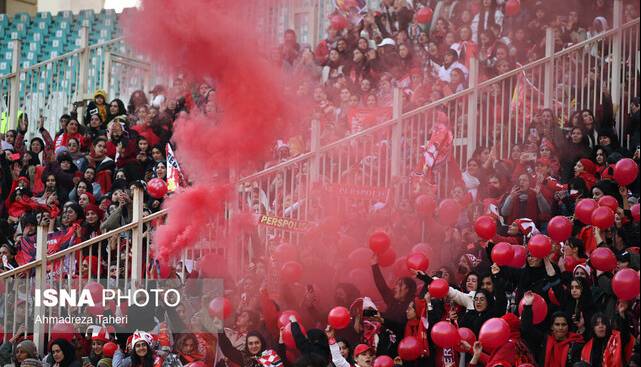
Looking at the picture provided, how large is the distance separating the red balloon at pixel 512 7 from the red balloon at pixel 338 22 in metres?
2.48

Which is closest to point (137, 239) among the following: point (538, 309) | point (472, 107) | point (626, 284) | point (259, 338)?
point (259, 338)

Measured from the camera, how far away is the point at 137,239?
1219 centimetres

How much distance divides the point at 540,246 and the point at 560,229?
1.40 feet

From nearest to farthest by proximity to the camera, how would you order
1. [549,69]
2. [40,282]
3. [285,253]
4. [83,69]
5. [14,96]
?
1. [285,253]
2. [40,282]
3. [549,69]
4. [14,96]
5. [83,69]

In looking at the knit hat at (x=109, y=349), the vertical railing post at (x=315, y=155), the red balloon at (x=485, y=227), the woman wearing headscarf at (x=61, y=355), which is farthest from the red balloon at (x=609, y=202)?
the woman wearing headscarf at (x=61, y=355)

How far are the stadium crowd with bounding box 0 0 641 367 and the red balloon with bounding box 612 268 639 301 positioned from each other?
126mm

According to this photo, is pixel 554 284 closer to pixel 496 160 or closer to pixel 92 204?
pixel 496 160

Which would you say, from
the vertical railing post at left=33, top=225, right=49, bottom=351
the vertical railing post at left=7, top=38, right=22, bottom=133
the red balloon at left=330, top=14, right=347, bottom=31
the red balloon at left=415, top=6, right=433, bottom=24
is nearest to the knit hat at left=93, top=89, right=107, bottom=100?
the vertical railing post at left=7, top=38, right=22, bottom=133

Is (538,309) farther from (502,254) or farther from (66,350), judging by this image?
(66,350)

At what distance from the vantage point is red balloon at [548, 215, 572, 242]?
1098 cm

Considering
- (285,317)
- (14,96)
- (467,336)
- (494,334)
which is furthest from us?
(14,96)

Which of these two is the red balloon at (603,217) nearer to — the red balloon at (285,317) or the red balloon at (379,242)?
the red balloon at (379,242)

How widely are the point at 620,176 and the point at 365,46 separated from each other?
461cm

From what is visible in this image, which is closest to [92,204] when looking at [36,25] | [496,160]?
[496,160]
